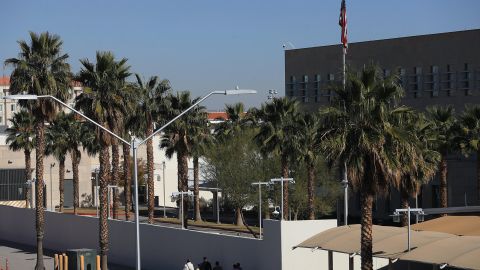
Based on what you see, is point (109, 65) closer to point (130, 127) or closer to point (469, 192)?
point (130, 127)

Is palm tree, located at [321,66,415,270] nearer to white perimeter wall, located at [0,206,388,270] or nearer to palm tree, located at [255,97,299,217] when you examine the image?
white perimeter wall, located at [0,206,388,270]

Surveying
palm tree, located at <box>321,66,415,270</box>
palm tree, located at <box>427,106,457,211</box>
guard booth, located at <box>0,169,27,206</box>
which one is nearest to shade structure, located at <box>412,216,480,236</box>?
palm tree, located at <box>321,66,415,270</box>

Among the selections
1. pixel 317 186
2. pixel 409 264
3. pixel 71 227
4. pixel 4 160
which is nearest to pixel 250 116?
pixel 317 186

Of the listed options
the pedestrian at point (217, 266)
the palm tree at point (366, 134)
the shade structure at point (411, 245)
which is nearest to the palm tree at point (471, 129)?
the pedestrian at point (217, 266)

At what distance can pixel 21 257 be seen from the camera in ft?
190

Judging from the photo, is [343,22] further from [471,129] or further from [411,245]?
[411,245]

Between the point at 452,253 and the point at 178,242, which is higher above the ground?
the point at 452,253

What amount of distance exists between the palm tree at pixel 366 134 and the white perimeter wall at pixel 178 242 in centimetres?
747

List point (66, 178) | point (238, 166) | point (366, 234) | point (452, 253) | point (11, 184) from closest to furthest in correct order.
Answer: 1. point (452, 253)
2. point (366, 234)
3. point (238, 166)
4. point (11, 184)
5. point (66, 178)

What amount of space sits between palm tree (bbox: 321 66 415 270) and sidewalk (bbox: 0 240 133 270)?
23.5 metres

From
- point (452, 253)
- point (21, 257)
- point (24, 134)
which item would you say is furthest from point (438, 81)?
point (452, 253)

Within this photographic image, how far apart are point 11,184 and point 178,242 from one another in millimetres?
60422

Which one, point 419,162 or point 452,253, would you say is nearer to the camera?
point 452,253

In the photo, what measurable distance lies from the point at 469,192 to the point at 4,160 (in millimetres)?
50564
